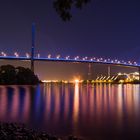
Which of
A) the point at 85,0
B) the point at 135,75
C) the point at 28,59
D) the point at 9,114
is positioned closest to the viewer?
A: the point at 85,0

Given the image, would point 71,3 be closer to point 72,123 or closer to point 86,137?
point 86,137

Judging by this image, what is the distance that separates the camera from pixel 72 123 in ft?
37.1

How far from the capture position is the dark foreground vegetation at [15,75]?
43.3 meters

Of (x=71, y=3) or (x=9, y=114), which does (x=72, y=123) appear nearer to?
(x=9, y=114)

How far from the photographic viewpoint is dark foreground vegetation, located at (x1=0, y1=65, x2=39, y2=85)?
43.3 m

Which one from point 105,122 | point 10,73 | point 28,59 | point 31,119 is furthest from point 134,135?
point 28,59

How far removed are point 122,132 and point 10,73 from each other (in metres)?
34.9

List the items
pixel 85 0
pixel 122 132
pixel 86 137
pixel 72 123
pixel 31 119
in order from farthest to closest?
1. pixel 31 119
2. pixel 72 123
3. pixel 122 132
4. pixel 86 137
5. pixel 85 0

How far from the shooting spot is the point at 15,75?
146 feet

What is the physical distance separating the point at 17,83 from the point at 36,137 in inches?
1516

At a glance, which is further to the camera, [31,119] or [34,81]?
[34,81]

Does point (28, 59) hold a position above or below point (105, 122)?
above

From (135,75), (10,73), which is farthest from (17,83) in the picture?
(135,75)

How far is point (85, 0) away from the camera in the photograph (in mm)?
4938
